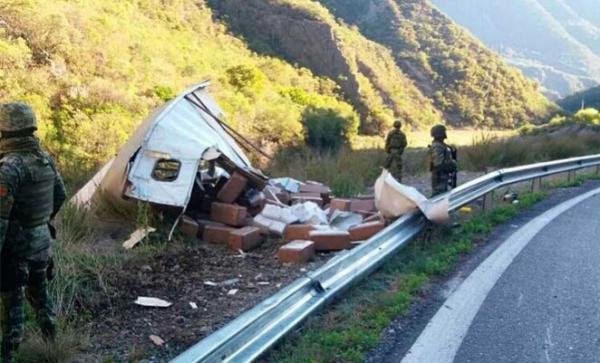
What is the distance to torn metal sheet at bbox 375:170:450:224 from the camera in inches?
242

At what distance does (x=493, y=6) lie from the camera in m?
172

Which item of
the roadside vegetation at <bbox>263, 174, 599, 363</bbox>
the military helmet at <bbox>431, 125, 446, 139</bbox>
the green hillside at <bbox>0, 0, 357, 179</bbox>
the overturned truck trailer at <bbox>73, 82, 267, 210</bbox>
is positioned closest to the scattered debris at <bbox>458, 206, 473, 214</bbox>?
the roadside vegetation at <bbox>263, 174, 599, 363</bbox>

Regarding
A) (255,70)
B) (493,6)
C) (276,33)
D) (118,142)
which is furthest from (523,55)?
(118,142)

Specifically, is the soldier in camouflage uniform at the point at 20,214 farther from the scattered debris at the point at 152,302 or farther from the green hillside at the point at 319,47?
the green hillside at the point at 319,47

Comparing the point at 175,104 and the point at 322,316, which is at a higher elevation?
the point at 175,104

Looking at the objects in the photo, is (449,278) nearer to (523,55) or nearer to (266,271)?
(266,271)

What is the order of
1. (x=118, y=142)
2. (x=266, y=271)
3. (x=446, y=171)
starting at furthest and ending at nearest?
(x=118, y=142) → (x=446, y=171) → (x=266, y=271)

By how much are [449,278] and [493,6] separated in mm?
180744

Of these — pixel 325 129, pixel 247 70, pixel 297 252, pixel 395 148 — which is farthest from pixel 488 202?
pixel 247 70

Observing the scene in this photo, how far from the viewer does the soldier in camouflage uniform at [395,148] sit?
450 inches

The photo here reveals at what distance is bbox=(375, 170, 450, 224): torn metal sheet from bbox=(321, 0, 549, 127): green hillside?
194 feet

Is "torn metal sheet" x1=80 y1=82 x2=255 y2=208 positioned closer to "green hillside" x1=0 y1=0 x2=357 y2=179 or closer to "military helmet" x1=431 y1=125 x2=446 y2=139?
"military helmet" x1=431 y1=125 x2=446 y2=139

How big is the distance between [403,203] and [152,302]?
2.66 meters

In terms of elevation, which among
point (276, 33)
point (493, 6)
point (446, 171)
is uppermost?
point (493, 6)
